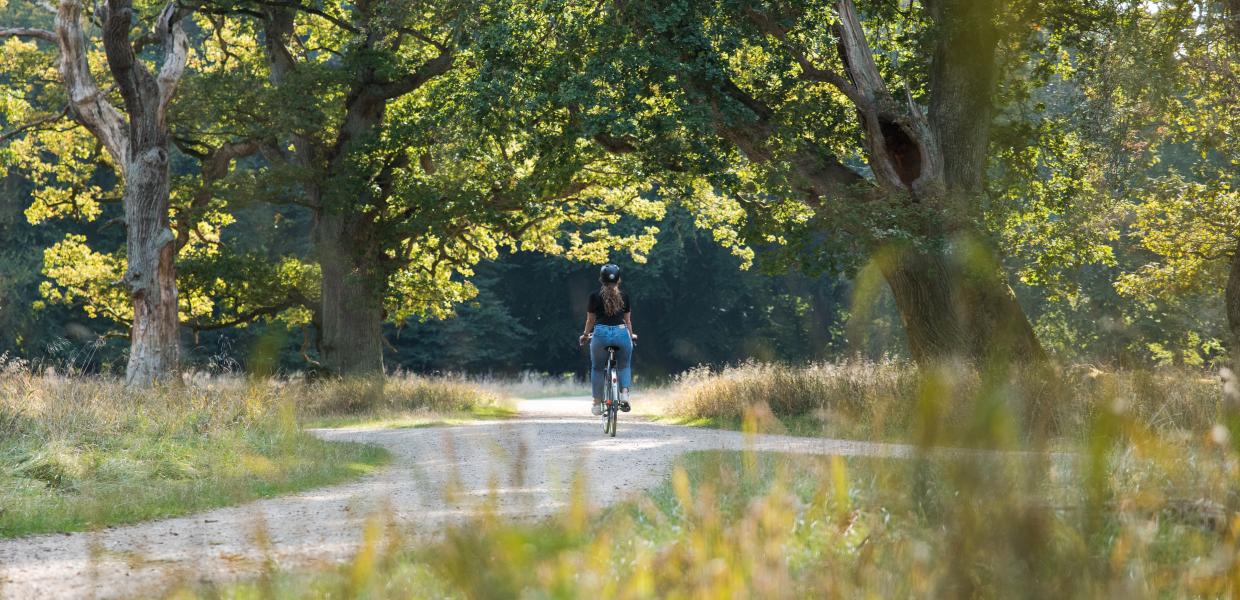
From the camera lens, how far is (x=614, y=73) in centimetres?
1722

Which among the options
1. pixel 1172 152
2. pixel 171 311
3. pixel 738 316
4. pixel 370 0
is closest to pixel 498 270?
pixel 738 316

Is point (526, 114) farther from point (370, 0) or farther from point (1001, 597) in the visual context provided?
point (1001, 597)

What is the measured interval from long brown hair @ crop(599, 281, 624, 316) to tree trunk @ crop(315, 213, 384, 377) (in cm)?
1241

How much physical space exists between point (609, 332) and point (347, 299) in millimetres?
12917

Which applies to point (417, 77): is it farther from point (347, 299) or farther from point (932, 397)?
point (932, 397)

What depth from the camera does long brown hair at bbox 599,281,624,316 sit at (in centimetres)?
1427

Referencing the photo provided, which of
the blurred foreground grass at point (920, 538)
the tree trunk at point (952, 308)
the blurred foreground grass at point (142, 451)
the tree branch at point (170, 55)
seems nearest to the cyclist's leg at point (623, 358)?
the blurred foreground grass at point (142, 451)

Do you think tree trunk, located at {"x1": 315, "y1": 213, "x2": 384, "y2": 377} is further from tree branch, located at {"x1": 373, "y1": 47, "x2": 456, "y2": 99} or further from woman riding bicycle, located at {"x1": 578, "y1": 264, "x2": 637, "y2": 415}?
woman riding bicycle, located at {"x1": 578, "y1": 264, "x2": 637, "y2": 415}

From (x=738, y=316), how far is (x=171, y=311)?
1618 inches

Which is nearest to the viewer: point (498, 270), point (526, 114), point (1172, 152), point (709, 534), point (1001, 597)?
point (1001, 597)

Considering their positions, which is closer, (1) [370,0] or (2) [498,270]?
(1) [370,0]

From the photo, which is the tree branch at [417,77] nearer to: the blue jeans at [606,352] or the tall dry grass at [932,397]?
the tall dry grass at [932,397]

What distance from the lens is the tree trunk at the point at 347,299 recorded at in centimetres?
2588

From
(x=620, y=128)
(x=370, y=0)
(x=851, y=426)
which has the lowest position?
(x=851, y=426)
